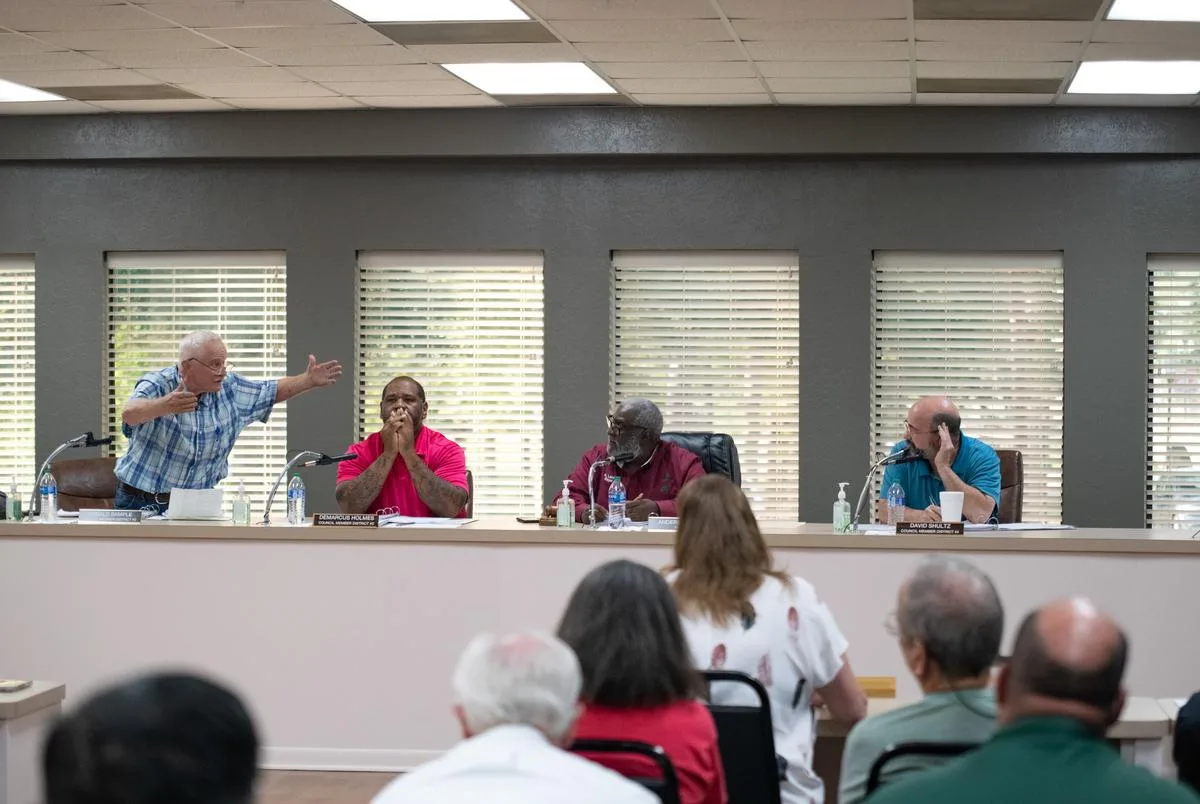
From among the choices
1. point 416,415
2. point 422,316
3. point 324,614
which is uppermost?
point 422,316

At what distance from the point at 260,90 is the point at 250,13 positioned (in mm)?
1587

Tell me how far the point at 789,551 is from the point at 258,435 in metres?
4.27

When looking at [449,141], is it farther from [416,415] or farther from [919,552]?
[919,552]

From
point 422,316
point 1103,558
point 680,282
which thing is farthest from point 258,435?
point 1103,558

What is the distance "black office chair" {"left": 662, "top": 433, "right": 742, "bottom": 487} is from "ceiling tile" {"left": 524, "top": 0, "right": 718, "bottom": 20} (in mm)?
1717

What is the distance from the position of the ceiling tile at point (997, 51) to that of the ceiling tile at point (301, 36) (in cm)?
243

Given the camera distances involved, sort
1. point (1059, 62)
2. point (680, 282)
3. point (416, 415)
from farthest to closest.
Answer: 1. point (680, 282)
2. point (1059, 62)
3. point (416, 415)

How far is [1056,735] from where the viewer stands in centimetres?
170

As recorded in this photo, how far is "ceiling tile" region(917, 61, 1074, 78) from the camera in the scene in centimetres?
649

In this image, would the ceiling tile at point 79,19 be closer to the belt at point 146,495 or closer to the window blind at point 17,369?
the belt at point 146,495

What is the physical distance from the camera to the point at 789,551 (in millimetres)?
5008

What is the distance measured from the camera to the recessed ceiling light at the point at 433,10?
5.59 meters

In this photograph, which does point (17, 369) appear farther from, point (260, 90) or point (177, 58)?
point (177, 58)

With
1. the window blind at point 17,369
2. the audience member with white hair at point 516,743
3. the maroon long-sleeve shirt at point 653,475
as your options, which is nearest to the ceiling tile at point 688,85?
the maroon long-sleeve shirt at point 653,475
